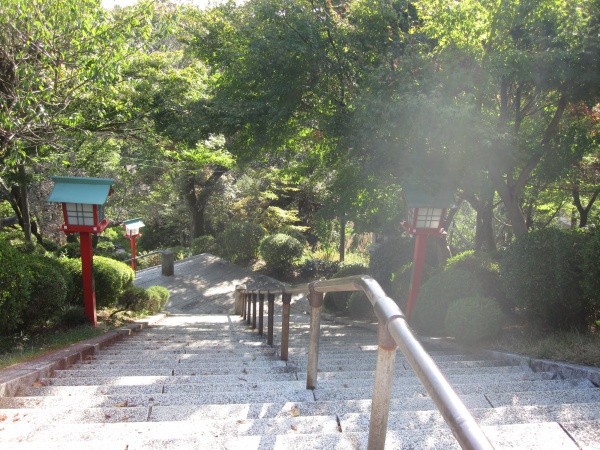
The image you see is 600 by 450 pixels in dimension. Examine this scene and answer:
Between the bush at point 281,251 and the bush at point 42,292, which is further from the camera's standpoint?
the bush at point 281,251

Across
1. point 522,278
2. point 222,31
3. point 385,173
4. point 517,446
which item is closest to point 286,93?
point 385,173

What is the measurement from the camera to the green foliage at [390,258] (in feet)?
30.1

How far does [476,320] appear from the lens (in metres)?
5.44

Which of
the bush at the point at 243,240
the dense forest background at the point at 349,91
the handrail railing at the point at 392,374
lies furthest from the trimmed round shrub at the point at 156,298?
the handrail railing at the point at 392,374

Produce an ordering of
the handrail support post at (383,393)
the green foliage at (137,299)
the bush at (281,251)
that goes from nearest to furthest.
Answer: the handrail support post at (383,393), the green foliage at (137,299), the bush at (281,251)

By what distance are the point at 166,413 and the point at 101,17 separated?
184 inches

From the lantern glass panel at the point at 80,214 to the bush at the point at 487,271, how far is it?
5.22 m

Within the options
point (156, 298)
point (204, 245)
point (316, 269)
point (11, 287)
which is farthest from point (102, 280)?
point (204, 245)

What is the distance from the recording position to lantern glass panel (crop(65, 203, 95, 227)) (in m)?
6.96

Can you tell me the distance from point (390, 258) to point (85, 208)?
5441mm

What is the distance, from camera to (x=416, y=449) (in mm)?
2027

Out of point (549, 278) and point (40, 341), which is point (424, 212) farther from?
point (40, 341)

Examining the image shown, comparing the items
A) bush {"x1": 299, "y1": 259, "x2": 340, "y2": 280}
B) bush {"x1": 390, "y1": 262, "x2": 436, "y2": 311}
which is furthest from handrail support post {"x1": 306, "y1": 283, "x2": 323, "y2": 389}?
bush {"x1": 299, "y1": 259, "x2": 340, "y2": 280}

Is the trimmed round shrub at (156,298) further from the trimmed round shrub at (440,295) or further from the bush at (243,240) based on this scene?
the bush at (243,240)
